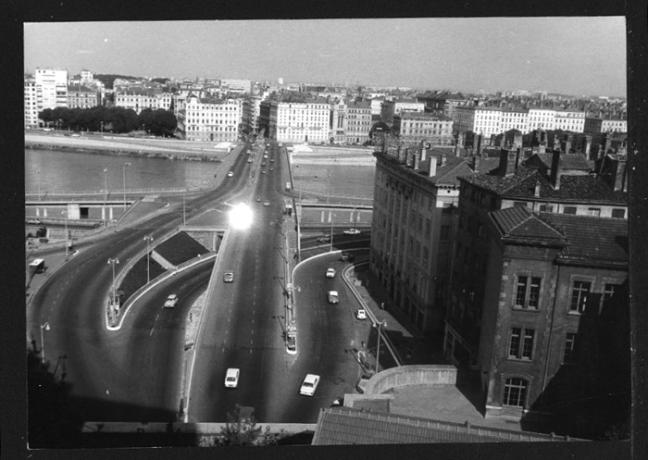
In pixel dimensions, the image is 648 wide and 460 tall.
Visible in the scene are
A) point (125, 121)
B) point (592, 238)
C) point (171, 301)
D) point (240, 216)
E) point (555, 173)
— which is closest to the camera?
point (592, 238)

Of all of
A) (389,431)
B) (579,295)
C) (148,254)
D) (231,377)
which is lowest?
(231,377)

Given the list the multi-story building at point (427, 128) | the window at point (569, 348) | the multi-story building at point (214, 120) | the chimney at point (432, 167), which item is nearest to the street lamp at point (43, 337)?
the window at point (569, 348)

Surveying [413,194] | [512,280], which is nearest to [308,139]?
[413,194]

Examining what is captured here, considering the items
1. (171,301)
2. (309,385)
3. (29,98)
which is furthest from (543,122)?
(29,98)

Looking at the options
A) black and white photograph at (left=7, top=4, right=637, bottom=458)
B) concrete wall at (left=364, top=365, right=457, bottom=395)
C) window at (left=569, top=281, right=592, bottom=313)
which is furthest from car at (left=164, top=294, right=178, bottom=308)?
window at (left=569, top=281, right=592, bottom=313)

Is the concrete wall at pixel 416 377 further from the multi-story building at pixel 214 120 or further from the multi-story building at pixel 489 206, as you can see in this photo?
the multi-story building at pixel 214 120

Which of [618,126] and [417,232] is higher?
[618,126]

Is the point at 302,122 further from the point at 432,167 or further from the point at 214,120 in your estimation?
the point at 432,167

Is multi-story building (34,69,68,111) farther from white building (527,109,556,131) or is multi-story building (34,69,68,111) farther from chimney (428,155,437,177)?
white building (527,109,556,131)
